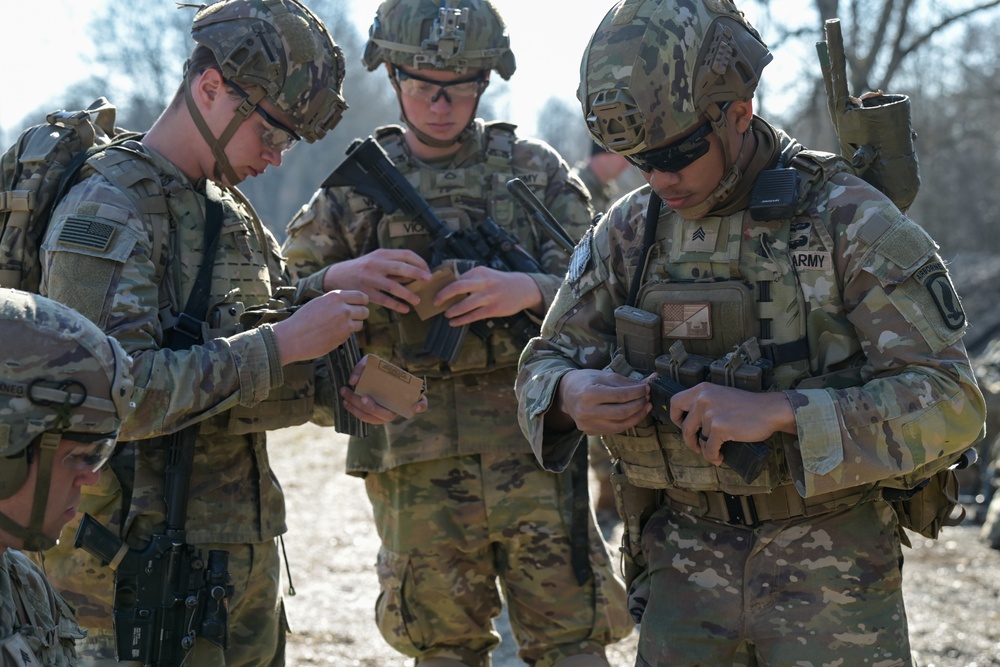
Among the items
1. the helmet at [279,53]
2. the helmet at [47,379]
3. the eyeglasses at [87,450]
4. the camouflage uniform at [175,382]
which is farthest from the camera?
the helmet at [279,53]

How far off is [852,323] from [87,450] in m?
1.87

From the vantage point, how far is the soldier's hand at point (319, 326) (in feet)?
11.0

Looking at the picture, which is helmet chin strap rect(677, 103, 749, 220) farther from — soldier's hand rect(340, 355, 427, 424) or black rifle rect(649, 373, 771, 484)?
soldier's hand rect(340, 355, 427, 424)

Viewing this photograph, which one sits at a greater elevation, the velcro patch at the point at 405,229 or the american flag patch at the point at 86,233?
the velcro patch at the point at 405,229

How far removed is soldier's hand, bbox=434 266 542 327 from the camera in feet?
13.1

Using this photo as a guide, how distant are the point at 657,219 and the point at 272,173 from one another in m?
33.9

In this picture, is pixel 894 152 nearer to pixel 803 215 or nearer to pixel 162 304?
pixel 803 215

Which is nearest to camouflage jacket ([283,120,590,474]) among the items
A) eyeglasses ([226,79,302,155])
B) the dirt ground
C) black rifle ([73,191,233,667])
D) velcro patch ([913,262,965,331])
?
eyeglasses ([226,79,302,155])

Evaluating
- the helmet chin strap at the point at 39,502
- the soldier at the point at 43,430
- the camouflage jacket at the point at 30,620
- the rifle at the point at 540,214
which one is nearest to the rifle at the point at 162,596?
the camouflage jacket at the point at 30,620

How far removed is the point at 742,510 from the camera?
2.94 meters

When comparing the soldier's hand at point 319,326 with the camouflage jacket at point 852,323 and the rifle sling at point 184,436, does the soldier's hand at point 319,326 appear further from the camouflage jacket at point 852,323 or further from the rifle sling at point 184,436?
the camouflage jacket at point 852,323

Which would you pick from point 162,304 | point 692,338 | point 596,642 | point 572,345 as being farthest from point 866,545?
point 162,304

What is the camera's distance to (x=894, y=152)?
9.81 feet

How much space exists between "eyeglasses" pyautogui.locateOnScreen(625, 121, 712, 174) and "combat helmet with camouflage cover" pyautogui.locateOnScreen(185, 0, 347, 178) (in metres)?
1.28
